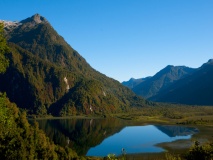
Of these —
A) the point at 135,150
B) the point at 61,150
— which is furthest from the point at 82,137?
the point at 61,150

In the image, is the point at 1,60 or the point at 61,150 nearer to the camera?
the point at 1,60

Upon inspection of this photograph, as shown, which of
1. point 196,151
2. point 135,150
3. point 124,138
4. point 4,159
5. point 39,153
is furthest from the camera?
point 124,138

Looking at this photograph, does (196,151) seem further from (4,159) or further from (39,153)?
(39,153)

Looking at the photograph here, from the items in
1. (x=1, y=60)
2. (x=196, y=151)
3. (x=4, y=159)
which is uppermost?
(x=1, y=60)

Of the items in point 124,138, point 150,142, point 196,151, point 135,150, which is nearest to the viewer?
point 196,151

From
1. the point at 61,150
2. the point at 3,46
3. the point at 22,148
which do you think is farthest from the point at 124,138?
the point at 3,46

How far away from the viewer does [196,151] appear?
40.6 metres

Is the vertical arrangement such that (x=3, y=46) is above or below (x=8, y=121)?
above

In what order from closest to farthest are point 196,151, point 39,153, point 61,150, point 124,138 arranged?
point 196,151, point 39,153, point 61,150, point 124,138

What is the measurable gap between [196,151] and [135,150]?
10705cm

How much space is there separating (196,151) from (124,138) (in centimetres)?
15133

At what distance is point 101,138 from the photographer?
634ft

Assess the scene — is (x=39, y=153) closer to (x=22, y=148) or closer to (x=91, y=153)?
(x=22, y=148)

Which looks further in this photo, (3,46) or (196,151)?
(196,151)
